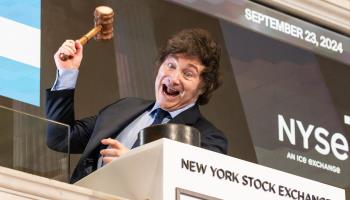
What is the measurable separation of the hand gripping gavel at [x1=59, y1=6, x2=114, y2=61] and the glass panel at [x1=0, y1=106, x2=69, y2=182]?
6.64 ft

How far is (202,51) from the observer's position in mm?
10570

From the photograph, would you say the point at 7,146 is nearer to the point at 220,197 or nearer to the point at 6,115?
the point at 6,115

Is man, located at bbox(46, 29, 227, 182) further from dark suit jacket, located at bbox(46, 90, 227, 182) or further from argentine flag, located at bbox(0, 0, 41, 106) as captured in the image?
argentine flag, located at bbox(0, 0, 41, 106)

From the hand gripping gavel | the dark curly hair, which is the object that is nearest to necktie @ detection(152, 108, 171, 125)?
the dark curly hair

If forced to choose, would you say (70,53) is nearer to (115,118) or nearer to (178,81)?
(115,118)

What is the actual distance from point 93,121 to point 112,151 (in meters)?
0.77

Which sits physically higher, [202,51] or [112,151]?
[202,51]

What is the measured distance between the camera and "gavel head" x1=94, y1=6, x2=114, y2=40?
400 inches

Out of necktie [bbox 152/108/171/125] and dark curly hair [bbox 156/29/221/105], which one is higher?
dark curly hair [bbox 156/29/221/105]

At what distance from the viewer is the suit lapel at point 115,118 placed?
9703 millimetres

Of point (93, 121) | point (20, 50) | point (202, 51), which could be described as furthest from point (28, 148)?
point (202, 51)

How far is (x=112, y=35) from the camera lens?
10273 mm

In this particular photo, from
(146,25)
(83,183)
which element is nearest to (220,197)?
(83,183)

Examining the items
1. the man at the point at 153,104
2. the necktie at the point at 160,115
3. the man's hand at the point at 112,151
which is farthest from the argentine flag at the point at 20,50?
the necktie at the point at 160,115
